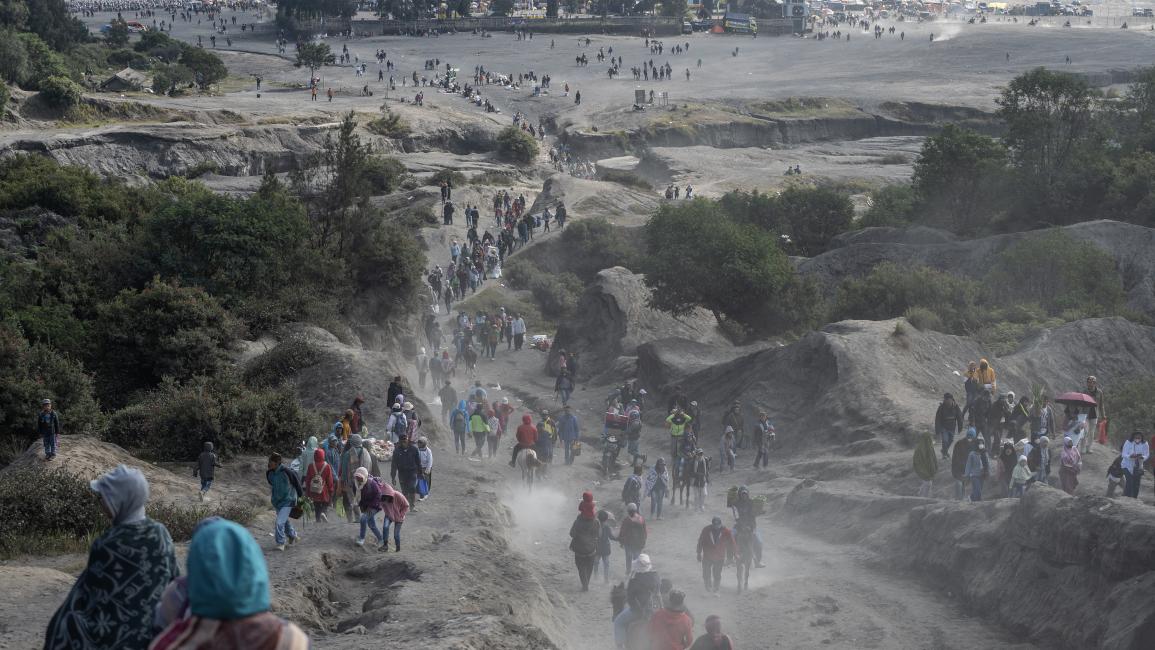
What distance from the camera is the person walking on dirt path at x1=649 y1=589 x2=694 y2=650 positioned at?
1019 cm

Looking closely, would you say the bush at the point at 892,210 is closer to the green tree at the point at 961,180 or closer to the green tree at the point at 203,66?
the green tree at the point at 961,180

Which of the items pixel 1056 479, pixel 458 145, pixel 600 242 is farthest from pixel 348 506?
pixel 458 145

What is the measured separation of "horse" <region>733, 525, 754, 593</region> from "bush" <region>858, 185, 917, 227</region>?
34.6 meters

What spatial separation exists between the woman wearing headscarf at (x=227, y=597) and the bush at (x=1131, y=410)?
20704mm

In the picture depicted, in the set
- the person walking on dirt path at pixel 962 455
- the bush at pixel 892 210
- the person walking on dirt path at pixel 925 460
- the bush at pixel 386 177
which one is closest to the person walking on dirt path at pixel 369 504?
the person walking on dirt path at pixel 962 455

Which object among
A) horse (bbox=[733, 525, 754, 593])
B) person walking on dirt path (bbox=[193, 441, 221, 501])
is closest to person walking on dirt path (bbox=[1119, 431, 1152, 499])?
horse (bbox=[733, 525, 754, 593])

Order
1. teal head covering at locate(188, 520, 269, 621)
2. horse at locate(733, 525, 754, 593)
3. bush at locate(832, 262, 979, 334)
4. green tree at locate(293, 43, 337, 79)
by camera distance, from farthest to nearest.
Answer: green tree at locate(293, 43, 337, 79) → bush at locate(832, 262, 979, 334) → horse at locate(733, 525, 754, 593) → teal head covering at locate(188, 520, 269, 621)

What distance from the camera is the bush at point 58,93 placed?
193 ft

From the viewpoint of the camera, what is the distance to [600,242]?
45.3 m

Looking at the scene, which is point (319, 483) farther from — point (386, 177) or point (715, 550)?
point (386, 177)

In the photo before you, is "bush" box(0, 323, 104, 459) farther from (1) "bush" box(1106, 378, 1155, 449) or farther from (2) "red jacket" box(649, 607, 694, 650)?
(1) "bush" box(1106, 378, 1155, 449)

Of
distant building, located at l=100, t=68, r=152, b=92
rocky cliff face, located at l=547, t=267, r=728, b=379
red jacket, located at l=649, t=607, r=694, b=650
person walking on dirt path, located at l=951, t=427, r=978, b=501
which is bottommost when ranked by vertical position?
rocky cliff face, located at l=547, t=267, r=728, b=379

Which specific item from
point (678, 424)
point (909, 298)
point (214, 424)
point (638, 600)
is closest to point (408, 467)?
point (214, 424)

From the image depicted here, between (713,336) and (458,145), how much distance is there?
38.0 m
